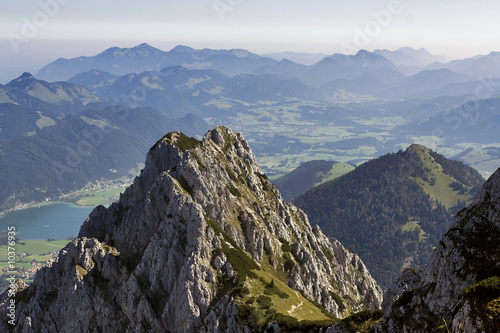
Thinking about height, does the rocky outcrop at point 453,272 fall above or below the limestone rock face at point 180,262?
above

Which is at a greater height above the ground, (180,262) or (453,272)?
(453,272)

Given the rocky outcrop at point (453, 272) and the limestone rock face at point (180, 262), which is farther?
the limestone rock face at point (180, 262)

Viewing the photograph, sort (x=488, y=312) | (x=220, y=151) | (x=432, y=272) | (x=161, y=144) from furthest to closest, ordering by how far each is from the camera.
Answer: (x=220, y=151)
(x=161, y=144)
(x=432, y=272)
(x=488, y=312)

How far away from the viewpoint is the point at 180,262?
109 meters

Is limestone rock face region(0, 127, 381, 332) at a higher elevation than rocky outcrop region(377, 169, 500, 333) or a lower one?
lower

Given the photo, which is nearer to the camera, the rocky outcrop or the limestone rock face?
the rocky outcrop

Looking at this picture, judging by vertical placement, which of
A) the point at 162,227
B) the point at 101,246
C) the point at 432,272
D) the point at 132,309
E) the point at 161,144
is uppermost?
the point at 161,144

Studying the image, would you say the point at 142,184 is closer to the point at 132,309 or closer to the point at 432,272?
the point at 132,309

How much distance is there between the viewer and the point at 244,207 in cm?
14500

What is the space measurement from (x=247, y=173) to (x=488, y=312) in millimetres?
133654

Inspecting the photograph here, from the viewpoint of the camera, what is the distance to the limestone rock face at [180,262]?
99875 mm

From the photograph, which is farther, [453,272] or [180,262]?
[180,262]

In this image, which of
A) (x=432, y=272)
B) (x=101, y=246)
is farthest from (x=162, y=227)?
(x=432, y=272)

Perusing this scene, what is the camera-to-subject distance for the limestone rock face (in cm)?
9988
